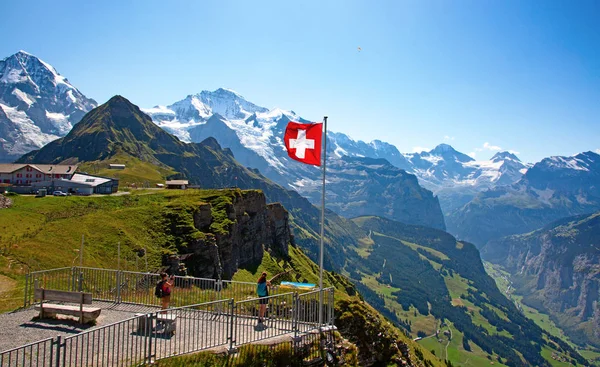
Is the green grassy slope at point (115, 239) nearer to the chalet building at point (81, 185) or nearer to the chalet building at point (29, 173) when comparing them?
the chalet building at point (81, 185)

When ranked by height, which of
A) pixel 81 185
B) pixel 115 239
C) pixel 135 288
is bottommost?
pixel 115 239

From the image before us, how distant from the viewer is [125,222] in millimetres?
69750

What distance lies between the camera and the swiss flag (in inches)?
934

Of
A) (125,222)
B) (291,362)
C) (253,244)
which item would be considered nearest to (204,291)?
(291,362)

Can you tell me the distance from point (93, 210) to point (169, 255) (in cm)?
1913

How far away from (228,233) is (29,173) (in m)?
77.2

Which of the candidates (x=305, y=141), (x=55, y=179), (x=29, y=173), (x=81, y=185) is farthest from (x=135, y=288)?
(x=29, y=173)

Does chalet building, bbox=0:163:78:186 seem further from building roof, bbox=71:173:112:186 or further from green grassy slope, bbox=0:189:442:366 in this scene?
green grassy slope, bbox=0:189:442:366

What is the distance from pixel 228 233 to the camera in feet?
297

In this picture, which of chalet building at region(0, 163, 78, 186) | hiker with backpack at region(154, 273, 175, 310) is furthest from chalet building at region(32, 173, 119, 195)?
hiker with backpack at region(154, 273, 175, 310)

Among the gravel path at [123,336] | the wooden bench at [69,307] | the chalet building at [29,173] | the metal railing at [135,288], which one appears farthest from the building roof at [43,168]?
the wooden bench at [69,307]

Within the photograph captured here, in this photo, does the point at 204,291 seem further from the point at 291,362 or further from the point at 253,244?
the point at 253,244

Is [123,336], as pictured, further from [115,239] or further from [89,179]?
Result: [89,179]

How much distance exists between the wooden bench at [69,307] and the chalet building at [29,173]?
390 ft
